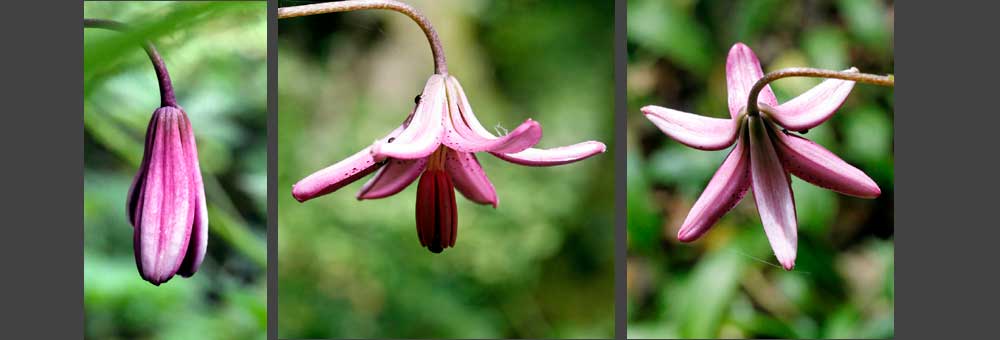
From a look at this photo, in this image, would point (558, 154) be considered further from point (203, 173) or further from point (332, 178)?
point (203, 173)

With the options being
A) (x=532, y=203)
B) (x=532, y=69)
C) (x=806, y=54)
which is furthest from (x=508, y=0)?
(x=806, y=54)

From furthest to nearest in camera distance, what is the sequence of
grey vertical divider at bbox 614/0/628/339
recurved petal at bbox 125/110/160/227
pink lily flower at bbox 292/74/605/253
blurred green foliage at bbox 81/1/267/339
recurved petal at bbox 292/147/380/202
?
grey vertical divider at bbox 614/0/628/339 → blurred green foliage at bbox 81/1/267/339 → recurved petal at bbox 125/110/160/227 → recurved petal at bbox 292/147/380/202 → pink lily flower at bbox 292/74/605/253

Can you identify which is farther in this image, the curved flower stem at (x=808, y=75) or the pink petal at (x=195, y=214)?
the pink petal at (x=195, y=214)

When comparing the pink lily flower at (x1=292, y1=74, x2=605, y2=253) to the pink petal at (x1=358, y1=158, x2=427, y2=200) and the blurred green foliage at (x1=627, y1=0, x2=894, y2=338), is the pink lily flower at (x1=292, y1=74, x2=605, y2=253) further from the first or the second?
the blurred green foliage at (x1=627, y1=0, x2=894, y2=338)


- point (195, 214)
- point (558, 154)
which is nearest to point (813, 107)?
point (558, 154)

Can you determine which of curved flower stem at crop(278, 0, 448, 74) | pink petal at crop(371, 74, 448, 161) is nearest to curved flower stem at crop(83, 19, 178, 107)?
curved flower stem at crop(278, 0, 448, 74)

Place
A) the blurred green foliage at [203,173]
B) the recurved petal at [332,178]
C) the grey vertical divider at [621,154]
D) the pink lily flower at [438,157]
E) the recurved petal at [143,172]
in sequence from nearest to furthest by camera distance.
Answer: the pink lily flower at [438,157]
the recurved petal at [332,178]
the recurved petal at [143,172]
the blurred green foliage at [203,173]
the grey vertical divider at [621,154]

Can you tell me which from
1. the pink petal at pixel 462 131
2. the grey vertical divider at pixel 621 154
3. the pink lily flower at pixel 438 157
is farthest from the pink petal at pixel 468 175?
the grey vertical divider at pixel 621 154

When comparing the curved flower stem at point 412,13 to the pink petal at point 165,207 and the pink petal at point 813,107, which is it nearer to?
the pink petal at point 165,207
